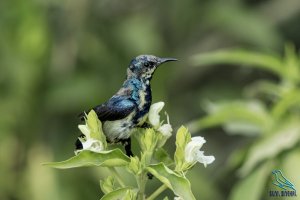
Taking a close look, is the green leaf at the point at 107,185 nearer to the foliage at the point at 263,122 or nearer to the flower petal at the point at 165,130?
the flower petal at the point at 165,130

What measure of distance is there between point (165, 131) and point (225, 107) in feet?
3.80

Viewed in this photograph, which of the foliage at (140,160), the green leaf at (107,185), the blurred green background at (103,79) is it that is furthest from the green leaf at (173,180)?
the blurred green background at (103,79)

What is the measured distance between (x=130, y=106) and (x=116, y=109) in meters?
0.02

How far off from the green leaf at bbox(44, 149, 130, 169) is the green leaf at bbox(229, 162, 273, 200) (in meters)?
1.05

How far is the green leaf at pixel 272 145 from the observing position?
7.63 feet

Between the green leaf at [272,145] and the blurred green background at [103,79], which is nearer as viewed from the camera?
the green leaf at [272,145]

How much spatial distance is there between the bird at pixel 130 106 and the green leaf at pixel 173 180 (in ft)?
0.20

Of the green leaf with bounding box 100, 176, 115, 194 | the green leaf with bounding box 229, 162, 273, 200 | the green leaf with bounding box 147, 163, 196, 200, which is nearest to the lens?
the green leaf with bounding box 147, 163, 196, 200

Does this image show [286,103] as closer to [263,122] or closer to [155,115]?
[263,122]

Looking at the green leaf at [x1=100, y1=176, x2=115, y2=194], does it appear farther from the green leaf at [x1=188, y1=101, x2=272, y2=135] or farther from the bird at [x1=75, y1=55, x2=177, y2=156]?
the green leaf at [x1=188, y1=101, x2=272, y2=135]

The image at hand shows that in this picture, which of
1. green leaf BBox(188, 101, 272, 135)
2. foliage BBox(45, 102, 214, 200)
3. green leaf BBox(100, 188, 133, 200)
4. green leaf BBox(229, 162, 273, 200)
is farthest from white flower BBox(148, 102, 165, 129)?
green leaf BBox(188, 101, 272, 135)

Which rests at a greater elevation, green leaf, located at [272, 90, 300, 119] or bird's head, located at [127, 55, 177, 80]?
green leaf, located at [272, 90, 300, 119]

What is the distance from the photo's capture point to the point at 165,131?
1.31 meters

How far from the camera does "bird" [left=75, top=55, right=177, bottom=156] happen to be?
4.13 feet
